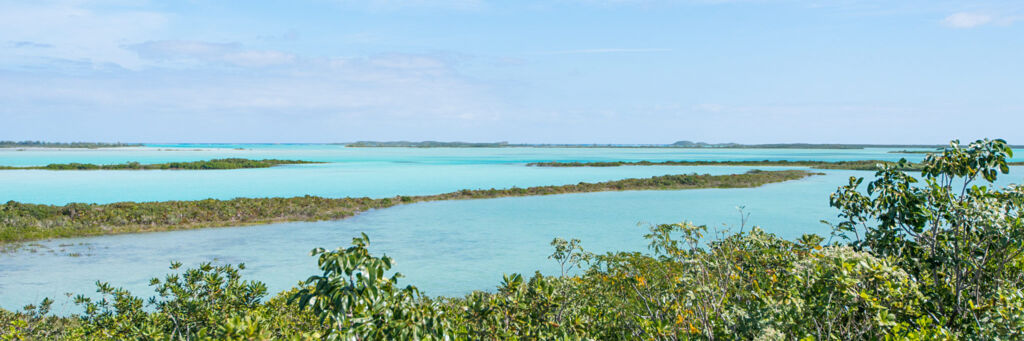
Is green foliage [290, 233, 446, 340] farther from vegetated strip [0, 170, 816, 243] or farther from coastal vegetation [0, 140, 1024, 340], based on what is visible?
vegetated strip [0, 170, 816, 243]

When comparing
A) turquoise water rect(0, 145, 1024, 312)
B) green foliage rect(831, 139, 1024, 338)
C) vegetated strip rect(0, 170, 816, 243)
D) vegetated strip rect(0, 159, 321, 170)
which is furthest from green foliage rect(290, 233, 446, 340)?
vegetated strip rect(0, 159, 321, 170)

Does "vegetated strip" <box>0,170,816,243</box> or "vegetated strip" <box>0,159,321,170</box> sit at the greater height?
"vegetated strip" <box>0,159,321,170</box>

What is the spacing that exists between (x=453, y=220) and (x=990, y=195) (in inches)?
892

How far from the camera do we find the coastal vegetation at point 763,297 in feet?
11.2

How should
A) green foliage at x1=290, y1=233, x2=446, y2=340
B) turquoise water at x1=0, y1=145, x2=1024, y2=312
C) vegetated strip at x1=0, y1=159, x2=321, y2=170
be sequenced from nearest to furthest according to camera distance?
green foliage at x1=290, y1=233, x2=446, y2=340, turquoise water at x1=0, y1=145, x2=1024, y2=312, vegetated strip at x1=0, y1=159, x2=321, y2=170

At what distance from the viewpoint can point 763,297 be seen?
4203mm

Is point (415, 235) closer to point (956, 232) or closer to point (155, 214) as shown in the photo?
point (155, 214)

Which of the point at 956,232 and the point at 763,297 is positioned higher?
the point at 956,232

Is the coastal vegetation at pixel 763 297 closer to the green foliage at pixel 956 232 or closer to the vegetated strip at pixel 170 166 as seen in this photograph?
the green foliage at pixel 956 232

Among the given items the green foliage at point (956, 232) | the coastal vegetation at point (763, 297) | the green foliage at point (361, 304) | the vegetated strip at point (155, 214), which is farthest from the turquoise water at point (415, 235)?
the green foliage at point (956, 232)

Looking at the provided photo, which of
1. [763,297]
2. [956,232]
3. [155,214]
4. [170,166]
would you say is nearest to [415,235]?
[155,214]

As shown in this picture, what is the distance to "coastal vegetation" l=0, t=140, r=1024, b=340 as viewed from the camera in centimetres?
340

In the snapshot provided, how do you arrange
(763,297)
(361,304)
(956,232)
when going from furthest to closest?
1. (956,232)
2. (763,297)
3. (361,304)

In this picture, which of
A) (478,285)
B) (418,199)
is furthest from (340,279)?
(418,199)
